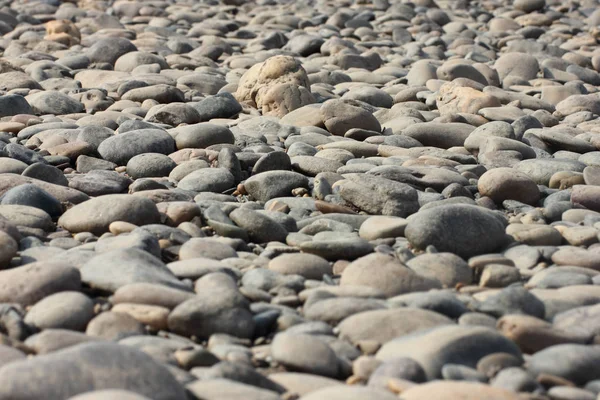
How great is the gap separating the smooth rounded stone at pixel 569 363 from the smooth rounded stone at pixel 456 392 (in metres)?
0.24

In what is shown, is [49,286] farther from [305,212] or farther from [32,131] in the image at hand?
[32,131]

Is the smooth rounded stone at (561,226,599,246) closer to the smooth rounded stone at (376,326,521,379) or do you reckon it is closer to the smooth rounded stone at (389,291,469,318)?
the smooth rounded stone at (389,291,469,318)

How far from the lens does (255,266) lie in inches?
122

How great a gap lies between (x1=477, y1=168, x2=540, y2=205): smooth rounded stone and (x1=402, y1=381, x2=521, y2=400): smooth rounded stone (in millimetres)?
2159

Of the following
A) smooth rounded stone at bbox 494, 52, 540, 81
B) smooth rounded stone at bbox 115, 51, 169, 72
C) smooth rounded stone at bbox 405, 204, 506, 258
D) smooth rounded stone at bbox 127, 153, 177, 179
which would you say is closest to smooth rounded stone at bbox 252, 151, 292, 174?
smooth rounded stone at bbox 127, 153, 177, 179

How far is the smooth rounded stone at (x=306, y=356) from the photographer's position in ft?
7.50

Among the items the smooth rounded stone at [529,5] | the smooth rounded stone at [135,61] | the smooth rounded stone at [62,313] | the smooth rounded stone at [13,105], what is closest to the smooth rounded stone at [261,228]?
the smooth rounded stone at [62,313]

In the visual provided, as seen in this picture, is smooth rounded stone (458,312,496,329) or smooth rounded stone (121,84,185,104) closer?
smooth rounded stone (458,312,496,329)

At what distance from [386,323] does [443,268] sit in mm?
631

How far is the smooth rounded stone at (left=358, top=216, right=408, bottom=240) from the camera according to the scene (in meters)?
3.51

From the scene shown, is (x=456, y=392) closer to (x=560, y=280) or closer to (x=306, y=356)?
(x=306, y=356)

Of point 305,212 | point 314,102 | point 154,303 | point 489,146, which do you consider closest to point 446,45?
point 314,102

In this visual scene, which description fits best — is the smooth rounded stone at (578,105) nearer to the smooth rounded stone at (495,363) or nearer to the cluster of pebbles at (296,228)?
the cluster of pebbles at (296,228)

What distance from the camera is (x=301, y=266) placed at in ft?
10.1
